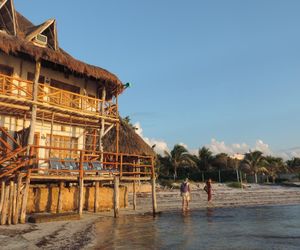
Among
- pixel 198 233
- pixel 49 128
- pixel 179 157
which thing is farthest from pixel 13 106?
pixel 179 157

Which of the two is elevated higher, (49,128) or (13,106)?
(13,106)

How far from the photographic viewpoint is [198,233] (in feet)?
41.1

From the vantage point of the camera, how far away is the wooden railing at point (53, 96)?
54.3 feet

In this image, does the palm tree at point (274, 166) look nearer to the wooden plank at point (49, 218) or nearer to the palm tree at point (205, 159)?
the palm tree at point (205, 159)

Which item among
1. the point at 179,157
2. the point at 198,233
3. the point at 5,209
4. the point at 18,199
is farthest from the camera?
the point at 179,157

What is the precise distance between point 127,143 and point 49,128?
5782 millimetres

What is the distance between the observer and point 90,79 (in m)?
21.4

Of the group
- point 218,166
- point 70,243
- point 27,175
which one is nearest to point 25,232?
point 70,243

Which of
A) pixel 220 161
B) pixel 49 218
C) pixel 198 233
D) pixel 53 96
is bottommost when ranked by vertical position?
pixel 198 233

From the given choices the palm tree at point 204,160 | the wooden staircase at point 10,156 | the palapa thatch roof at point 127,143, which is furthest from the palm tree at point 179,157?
the wooden staircase at point 10,156

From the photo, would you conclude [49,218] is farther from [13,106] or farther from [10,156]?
[13,106]

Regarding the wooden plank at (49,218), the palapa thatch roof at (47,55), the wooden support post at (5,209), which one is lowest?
the wooden plank at (49,218)

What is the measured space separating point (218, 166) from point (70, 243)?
47357 millimetres

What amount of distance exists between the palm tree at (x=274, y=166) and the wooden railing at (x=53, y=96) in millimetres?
42264
